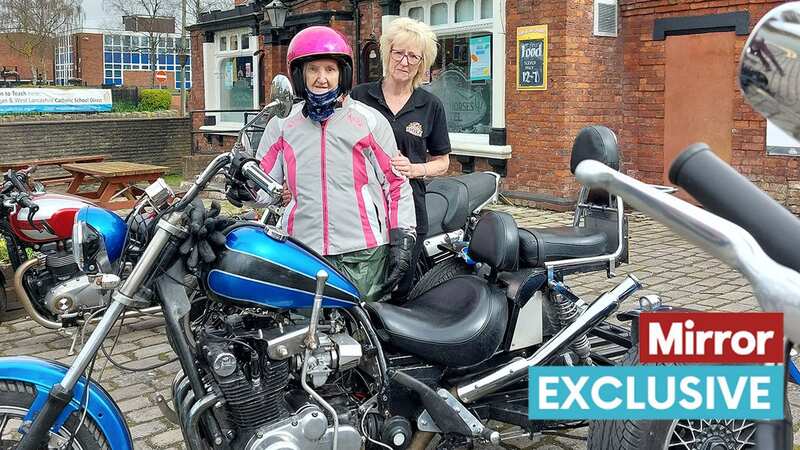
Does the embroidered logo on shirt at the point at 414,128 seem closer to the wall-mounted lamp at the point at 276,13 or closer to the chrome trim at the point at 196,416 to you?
the chrome trim at the point at 196,416

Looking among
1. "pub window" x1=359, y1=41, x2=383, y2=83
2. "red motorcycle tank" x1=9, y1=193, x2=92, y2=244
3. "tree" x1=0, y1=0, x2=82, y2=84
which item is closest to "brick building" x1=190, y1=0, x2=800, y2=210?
"pub window" x1=359, y1=41, x2=383, y2=83

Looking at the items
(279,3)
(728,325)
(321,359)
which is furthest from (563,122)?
(728,325)

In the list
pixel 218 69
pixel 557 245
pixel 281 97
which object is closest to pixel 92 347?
pixel 281 97

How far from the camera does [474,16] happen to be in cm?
1120

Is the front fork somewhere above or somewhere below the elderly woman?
below

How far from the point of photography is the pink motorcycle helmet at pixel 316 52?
3.03 meters

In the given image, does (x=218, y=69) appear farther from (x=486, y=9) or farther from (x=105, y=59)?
(x=105, y=59)

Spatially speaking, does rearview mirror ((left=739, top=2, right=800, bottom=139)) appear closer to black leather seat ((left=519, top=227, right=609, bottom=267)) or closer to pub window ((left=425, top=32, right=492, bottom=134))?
black leather seat ((left=519, top=227, right=609, bottom=267))

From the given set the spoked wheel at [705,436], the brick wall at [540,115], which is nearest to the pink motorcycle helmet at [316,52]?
the spoked wheel at [705,436]

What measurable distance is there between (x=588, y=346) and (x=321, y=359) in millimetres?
1090

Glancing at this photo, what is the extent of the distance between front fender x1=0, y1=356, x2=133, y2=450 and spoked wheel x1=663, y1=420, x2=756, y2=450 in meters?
1.71

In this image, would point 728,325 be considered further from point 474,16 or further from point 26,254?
point 474,16

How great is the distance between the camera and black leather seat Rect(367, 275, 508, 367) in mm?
2830

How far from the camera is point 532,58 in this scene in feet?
33.0
